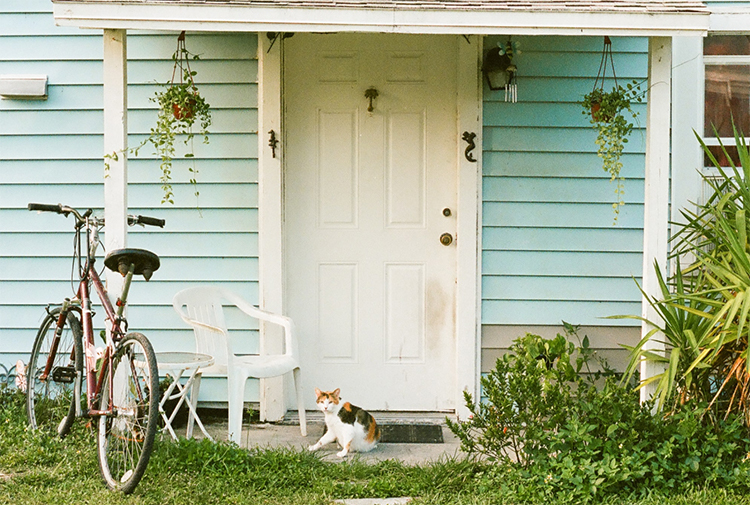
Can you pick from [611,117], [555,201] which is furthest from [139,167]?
[611,117]

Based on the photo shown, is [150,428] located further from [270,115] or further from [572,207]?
[572,207]

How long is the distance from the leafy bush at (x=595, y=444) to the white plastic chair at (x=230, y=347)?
3.55ft

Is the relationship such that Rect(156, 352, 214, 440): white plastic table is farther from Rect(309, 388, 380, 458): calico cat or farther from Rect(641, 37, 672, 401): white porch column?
Rect(641, 37, 672, 401): white porch column

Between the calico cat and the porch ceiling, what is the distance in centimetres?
179

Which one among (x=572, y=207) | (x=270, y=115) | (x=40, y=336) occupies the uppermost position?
(x=270, y=115)

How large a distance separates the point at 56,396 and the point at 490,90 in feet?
9.89

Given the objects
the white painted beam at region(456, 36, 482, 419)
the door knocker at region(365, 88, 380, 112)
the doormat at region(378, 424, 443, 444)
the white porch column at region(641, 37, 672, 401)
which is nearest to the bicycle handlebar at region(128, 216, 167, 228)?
the door knocker at region(365, 88, 380, 112)

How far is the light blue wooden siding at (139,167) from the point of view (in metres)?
4.67

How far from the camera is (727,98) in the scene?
15.3 ft

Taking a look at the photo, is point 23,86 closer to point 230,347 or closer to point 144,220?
point 144,220

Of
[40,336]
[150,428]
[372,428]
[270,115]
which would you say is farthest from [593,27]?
[40,336]

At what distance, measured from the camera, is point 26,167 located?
15.6 feet

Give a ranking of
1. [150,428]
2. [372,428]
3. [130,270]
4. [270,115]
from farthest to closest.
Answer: [270,115], [372,428], [130,270], [150,428]

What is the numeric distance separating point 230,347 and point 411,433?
1.20 m
